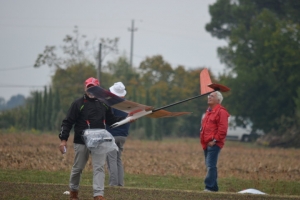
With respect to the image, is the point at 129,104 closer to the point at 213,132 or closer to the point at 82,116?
the point at 82,116

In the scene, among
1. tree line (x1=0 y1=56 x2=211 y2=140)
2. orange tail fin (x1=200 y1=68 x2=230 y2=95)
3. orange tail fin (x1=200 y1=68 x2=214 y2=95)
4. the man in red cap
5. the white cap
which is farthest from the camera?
tree line (x1=0 y1=56 x2=211 y2=140)

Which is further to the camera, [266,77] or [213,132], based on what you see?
[266,77]

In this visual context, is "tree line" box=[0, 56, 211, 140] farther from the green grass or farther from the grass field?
the green grass

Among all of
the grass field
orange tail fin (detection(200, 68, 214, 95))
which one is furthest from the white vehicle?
orange tail fin (detection(200, 68, 214, 95))

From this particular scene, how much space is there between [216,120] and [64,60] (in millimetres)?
55084

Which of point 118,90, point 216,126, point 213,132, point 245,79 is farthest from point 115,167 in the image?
point 245,79

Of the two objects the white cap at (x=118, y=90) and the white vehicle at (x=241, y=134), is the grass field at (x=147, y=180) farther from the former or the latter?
the white vehicle at (x=241, y=134)

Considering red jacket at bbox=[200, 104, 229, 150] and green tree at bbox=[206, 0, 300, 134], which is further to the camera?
green tree at bbox=[206, 0, 300, 134]

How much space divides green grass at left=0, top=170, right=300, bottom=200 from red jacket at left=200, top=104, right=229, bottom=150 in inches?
40.8

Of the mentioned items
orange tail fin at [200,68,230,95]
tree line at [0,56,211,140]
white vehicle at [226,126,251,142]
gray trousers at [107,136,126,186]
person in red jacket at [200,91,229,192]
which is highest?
tree line at [0,56,211,140]

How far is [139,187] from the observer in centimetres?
1609

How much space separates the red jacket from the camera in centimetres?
1518

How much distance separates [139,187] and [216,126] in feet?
6.97

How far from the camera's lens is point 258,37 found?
224 feet
